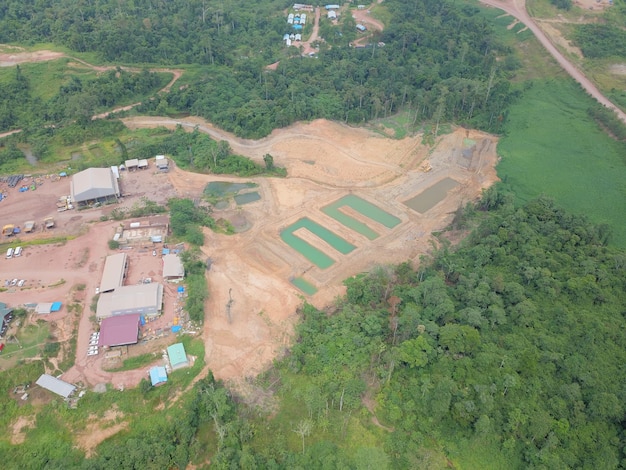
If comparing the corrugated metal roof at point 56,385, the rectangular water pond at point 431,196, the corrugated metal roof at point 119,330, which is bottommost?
the corrugated metal roof at point 56,385

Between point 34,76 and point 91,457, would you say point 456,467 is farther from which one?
point 34,76

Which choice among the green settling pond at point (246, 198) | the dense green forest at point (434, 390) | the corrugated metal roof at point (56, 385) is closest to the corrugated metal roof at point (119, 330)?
the corrugated metal roof at point (56, 385)

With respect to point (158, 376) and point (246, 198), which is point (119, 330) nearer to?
point (158, 376)

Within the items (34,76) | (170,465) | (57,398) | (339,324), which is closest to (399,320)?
(339,324)

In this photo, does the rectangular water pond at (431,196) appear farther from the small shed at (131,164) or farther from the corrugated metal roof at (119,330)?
the small shed at (131,164)

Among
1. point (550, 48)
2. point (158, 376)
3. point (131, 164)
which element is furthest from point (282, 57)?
point (158, 376)

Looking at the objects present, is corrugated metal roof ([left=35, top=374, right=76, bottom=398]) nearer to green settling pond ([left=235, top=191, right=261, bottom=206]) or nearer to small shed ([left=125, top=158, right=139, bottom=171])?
green settling pond ([left=235, top=191, right=261, bottom=206])
